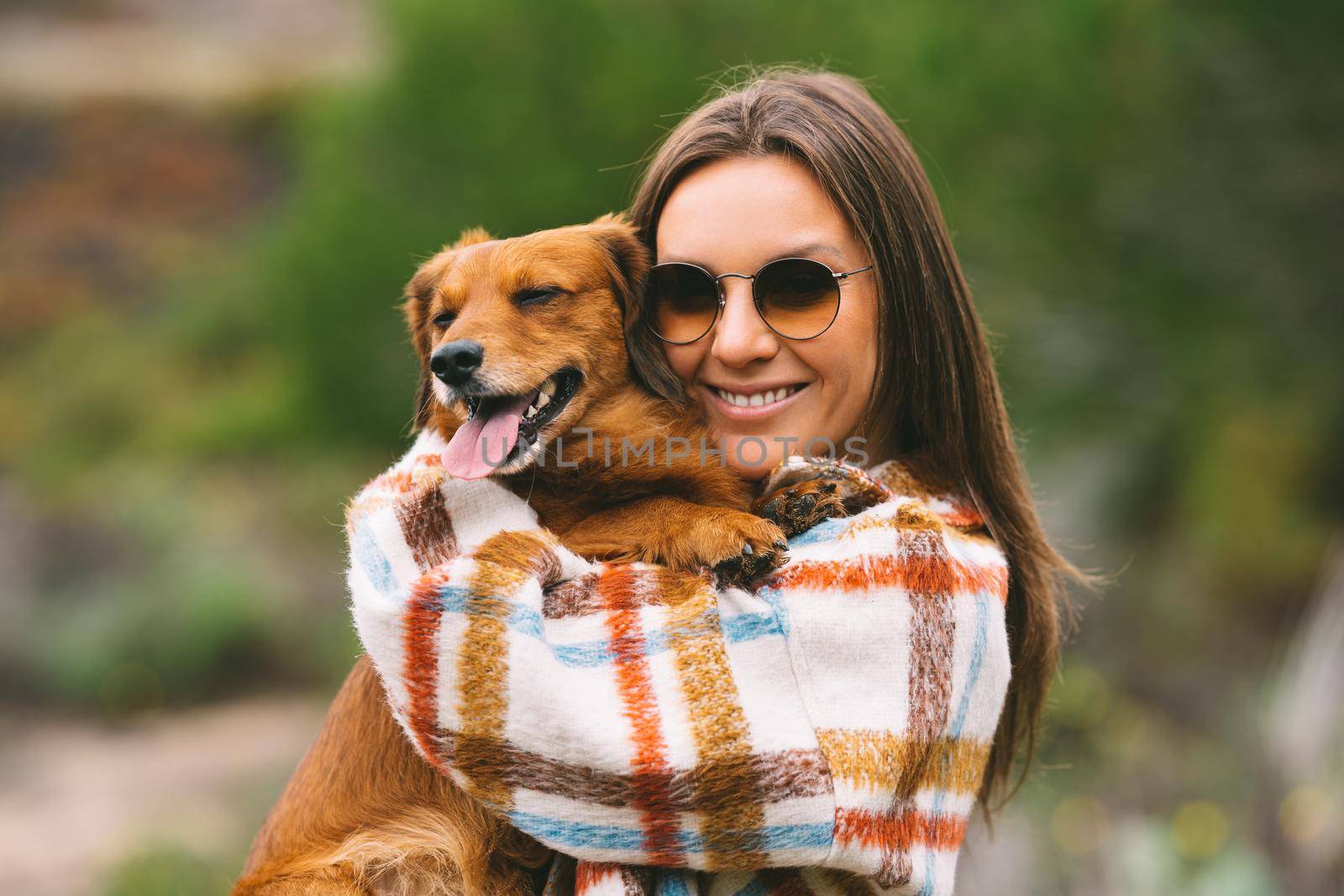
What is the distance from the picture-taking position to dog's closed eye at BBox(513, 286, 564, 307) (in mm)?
2527

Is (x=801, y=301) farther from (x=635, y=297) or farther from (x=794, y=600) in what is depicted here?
(x=794, y=600)

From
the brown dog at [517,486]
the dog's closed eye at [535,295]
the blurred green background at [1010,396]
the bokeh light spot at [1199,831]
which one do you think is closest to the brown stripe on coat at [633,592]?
the brown dog at [517,486]

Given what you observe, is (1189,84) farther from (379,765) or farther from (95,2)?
(95,2)

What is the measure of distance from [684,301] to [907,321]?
18.4 inches

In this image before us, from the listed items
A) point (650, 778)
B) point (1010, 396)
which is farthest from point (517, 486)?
point (1010, 396)

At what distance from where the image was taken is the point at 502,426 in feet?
7.72

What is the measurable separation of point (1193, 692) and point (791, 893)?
314 inches

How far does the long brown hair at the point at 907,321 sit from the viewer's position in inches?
91.2

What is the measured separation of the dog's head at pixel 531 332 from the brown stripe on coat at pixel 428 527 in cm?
26

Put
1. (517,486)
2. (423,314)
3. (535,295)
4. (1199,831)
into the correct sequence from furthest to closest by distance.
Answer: (1199,831), (423,314), (535,295), (517,486)

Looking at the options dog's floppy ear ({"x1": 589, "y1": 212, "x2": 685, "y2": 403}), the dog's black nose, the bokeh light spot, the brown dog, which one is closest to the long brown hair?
dog's floppy ear ({"x1": 589, "y1": 212, "x2": 685, "y2": 403})

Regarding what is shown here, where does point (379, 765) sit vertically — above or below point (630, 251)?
below

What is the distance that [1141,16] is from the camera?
28.2 ft

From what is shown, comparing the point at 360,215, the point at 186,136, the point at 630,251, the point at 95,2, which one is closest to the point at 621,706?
the point at 630,251
